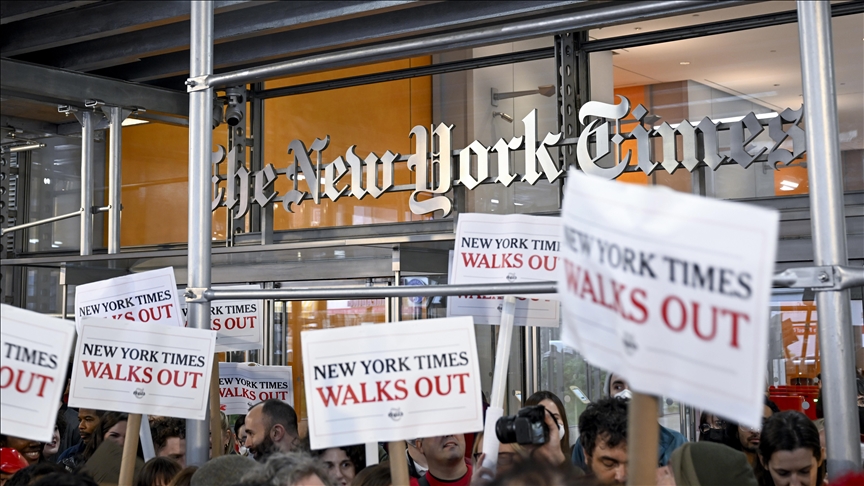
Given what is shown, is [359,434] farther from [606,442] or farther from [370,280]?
[370,280]

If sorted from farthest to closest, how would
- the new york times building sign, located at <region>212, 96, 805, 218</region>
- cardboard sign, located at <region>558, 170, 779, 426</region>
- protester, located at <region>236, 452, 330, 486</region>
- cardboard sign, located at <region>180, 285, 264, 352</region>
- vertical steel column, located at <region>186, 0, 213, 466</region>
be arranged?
the new york times building sign, located at <region>212, 96, 805, 218</region> → cardboard sign, located at <region>180, 285, 264, 352</region> → vertical steel column, located at <region>186, 0, 213, 466</region> → protester, located at <region>236, 452, 330, 486</region> → cardboard sign, located at <region>558, 170, 779, 426</region>

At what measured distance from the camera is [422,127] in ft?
22.7

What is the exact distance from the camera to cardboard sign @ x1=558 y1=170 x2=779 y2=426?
Result: 4.53 ft

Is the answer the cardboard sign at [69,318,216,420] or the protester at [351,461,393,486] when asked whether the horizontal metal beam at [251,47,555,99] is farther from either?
the cardboard sign at [69,318,216,420]

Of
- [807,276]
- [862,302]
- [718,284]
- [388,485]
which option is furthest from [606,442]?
[862,302]

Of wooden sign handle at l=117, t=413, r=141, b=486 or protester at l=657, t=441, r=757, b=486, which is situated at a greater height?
wooden sign handle at l=117, t=413, r=141, b=486

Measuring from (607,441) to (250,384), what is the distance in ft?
8.17

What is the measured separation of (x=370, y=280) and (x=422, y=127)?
1384 mm

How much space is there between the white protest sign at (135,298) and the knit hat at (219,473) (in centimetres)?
76

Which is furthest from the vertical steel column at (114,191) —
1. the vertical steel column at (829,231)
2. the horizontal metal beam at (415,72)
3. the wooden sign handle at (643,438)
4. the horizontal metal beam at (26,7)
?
the wooden sign handle at (643,438)

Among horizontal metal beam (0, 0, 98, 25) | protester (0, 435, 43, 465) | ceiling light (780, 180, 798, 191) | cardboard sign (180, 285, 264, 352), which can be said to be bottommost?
protester (0, 435, 43, 465)

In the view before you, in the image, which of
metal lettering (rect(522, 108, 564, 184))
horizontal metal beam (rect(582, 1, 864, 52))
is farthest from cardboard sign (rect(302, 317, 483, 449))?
horizontal metal beam (rect(582, 1, 864, 52))

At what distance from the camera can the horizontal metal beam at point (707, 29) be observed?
5.99m

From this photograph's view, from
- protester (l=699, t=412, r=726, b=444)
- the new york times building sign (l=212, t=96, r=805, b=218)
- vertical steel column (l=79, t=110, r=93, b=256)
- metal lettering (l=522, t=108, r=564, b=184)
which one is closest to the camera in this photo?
protester (l=699, t=412, r=726, b=444)
